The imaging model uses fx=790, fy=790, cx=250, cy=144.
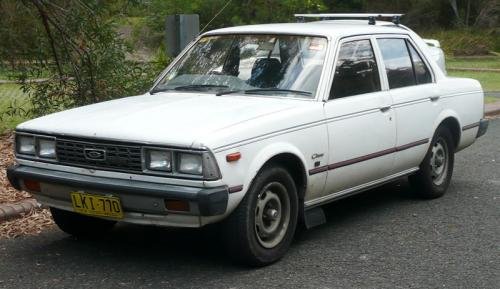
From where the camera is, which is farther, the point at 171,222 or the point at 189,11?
the point at 189,11

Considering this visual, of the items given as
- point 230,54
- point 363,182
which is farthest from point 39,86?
point 363,182

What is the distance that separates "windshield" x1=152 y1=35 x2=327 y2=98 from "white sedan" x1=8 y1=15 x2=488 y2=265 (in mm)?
11

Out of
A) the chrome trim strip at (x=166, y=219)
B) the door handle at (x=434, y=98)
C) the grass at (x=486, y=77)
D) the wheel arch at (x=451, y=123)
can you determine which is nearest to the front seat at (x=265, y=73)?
the chrome trim strip at (x=166, y=219)

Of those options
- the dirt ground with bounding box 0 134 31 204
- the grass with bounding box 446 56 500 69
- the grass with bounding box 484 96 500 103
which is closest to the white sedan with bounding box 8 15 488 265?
the dirt ground with bounding box 0 134 31 204

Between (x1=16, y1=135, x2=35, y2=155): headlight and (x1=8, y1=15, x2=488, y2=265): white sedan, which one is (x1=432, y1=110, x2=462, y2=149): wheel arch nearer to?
(x1=8, y1=15, x2=488, y2=265): white sedan

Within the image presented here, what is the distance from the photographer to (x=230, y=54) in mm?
6277

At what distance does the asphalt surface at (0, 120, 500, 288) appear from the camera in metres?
4.96

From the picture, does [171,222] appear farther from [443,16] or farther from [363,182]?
[443,16]

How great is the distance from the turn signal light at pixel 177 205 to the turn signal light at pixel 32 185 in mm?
1046

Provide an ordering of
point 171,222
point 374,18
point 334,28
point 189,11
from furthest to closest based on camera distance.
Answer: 1. point 189,11
2. point 374,18
3. point 334,28
4. point 171,222

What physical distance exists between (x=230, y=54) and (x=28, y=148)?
1.78 metres

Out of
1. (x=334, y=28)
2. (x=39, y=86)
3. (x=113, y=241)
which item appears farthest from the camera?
(x=39, y=86)

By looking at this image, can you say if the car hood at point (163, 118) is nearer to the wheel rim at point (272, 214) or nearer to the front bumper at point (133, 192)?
the front bumper at point (133, 192)

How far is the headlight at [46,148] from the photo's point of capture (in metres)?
5.23
